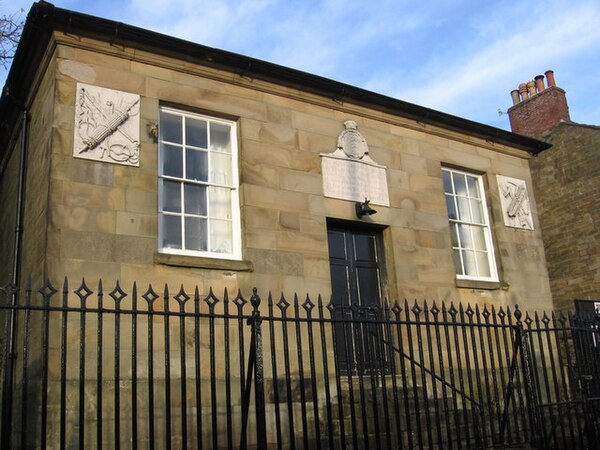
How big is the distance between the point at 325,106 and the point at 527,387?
5.66 metres

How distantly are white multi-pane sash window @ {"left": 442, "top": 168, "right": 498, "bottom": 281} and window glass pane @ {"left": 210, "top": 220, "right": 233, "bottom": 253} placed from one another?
4637 millimetres

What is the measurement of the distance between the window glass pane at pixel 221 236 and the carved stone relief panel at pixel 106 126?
144cm

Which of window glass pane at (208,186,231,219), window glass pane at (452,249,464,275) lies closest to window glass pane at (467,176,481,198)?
window glass pane at (452,249,464,275)

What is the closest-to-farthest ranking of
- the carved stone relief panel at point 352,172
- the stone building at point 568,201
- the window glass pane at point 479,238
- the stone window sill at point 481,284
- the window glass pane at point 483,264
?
1. the carved stone relief panel at point 352,172
2. the stone window sill at point 481,284
3. the window glass pane at point 483,264
4. the window glass pane at point 479,238
5. the stone building at point 568,201

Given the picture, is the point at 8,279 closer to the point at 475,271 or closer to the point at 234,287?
the point at 234,287

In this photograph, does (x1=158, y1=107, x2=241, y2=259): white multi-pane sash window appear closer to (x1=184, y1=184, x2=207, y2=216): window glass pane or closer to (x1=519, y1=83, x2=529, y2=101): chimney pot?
(x1=184, y1=184, x2=207, y2=216): window glass pane

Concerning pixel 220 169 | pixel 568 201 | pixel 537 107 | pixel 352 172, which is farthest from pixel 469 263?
pixel 537 107

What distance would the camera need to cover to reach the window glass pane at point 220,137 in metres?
9.45

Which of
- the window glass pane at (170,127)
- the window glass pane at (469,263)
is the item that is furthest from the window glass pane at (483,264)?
the window glass pane at (170,127)

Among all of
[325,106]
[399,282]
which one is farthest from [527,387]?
[325,106]

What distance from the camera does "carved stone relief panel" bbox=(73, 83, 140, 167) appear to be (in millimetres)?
8047

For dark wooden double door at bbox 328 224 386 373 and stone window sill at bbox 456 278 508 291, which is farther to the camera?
stone window sill at bbox 456 278 508 291

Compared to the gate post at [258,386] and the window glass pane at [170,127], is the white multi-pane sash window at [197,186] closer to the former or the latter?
the window glass pane at [170,127]

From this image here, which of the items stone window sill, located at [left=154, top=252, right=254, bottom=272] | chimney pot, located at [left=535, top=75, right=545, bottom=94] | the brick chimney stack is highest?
chimney pot, located at [left=535, top=75, right=545, bottom=94]
